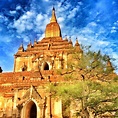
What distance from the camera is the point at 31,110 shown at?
57.2 feet

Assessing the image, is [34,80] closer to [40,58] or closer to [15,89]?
[15,89]

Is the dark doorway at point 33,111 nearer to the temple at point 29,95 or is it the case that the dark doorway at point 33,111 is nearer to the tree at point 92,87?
the temple at point 29,95

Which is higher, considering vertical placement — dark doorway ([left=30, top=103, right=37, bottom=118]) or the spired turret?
the spired turret

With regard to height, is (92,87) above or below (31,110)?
above

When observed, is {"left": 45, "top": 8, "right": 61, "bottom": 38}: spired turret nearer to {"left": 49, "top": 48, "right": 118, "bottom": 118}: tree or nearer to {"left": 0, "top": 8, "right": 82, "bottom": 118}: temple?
{"left": 0, "top": 8, "right": 82, "bottom": 118}: temple

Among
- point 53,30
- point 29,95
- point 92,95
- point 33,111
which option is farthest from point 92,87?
point 53,30

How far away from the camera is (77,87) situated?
10.9m

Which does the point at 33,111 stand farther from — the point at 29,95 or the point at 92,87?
the point at 92,87

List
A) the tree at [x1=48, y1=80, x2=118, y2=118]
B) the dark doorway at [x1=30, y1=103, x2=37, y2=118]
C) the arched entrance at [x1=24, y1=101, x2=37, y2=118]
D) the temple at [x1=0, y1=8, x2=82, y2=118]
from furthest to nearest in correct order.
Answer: the dark doorway at [x1=30, y1=103, x2=37, y2=118] → the arched entrance at [x1=24, y1=101, x2=37, y2=118] → the temple at [x1=0, y1=8, x2=82, y2=118] → the tree at [x1=48, y1=80, x2=118, y2=118]

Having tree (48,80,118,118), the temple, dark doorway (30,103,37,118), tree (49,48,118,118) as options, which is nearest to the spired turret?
the temple

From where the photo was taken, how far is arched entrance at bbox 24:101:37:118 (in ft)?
55.7

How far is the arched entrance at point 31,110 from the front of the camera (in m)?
17.0

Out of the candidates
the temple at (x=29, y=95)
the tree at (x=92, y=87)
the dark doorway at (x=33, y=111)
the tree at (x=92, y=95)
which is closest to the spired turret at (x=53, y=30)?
the temple at (x=29, y=95)

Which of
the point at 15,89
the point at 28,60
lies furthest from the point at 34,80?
the point at 28,60
